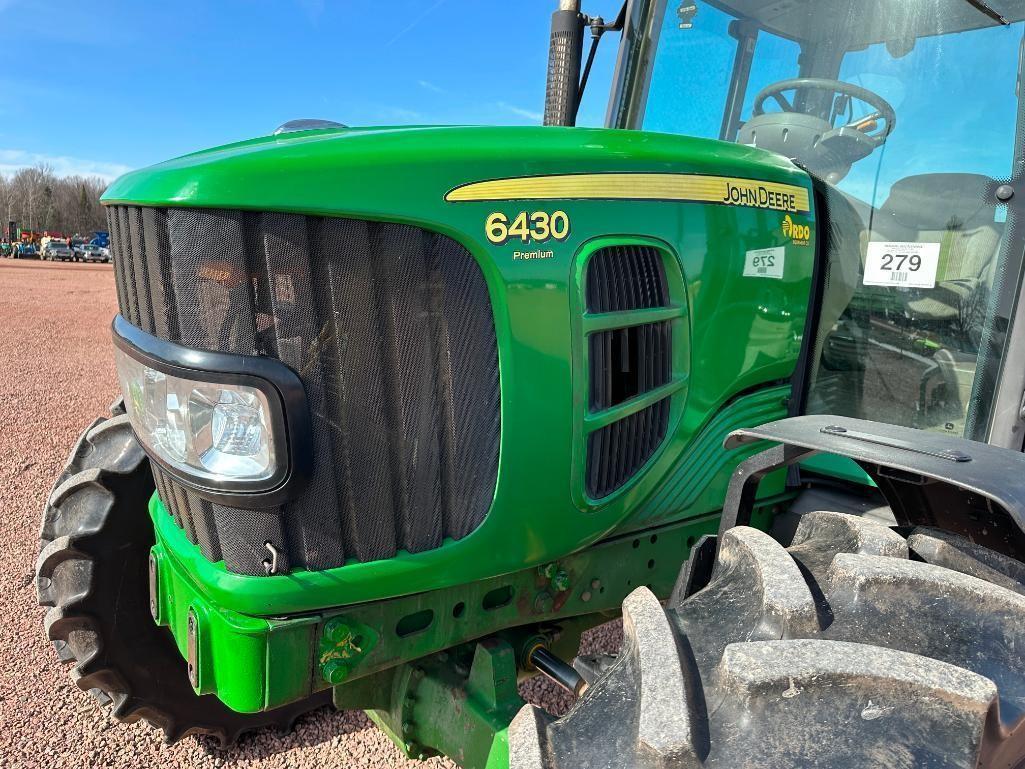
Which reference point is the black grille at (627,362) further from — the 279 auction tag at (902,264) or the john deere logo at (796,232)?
the 279 auction tag at (902,264)

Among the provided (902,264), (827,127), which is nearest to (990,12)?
(827,127)

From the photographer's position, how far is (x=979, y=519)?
1452 mm

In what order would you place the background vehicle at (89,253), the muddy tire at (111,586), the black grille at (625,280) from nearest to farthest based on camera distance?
the black grille at (625,280)
the muddy tire at (111,586)
the background vehicle at (89,253)

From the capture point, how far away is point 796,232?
6.40ft

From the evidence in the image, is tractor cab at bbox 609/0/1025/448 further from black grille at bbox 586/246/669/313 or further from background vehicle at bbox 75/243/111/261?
background vehicle at bbox 75/243/111/261

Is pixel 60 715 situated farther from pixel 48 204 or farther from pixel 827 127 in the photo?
pixel 48 204

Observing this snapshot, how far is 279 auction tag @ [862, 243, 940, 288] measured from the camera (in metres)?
1.94

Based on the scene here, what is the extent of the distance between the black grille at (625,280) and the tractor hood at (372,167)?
17 centimetres

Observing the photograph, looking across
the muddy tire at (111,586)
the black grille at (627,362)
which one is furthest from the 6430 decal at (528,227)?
the muddy tire at (111,586)

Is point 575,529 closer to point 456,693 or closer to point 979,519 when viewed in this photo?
point 456,693

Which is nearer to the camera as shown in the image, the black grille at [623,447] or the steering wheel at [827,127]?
the black grille at [623,447]

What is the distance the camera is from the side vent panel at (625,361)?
1.56 meters

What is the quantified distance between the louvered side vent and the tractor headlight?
59 centimetres

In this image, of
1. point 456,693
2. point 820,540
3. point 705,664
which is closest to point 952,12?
point 820,540
